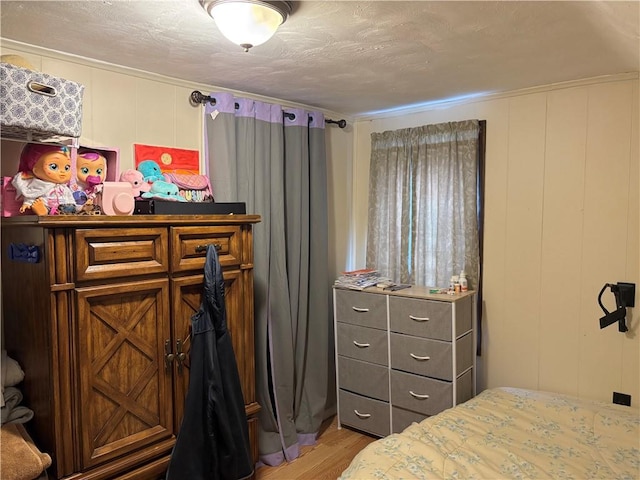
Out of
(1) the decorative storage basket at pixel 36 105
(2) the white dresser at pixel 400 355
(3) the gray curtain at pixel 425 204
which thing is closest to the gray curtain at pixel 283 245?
(2) the white dresser at pixel 400 355

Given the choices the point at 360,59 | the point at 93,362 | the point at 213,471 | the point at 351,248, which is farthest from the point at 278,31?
the point at 351,248

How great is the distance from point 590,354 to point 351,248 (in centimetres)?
181

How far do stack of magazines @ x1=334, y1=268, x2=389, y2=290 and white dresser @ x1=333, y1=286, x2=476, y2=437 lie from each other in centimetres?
5

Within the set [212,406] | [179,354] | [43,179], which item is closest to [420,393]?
[212,406]

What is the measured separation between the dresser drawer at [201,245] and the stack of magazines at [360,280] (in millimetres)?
1118

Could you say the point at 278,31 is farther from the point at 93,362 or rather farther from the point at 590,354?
the point at 590,354

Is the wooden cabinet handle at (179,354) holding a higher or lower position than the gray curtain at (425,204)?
lower

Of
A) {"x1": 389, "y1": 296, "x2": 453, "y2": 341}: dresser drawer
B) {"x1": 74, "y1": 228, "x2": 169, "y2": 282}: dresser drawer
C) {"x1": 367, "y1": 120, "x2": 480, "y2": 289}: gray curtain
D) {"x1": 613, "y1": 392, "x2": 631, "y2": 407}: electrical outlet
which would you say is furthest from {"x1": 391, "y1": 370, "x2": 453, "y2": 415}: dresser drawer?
{"x1": 74, "y1": 228, "x2": 169, "y2": 282}: dresser drawer

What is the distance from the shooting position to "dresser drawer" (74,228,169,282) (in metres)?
1.79

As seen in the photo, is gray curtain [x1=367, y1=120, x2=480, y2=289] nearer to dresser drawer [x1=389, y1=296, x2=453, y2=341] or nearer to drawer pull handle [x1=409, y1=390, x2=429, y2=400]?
dresser drawer [x1=389, y1=296, x2=453, y2=341]

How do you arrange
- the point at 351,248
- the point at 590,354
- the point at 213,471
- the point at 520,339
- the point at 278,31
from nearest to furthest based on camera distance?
the point at 278,31, the point at 213,471, the point at 590,354, the point at 520,339, the point at 351,248

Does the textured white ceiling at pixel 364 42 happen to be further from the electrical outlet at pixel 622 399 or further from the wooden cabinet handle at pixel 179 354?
the electrical outlet at pixel 622 399

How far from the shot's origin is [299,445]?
3168 mm

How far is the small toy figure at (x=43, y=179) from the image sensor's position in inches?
76.5
